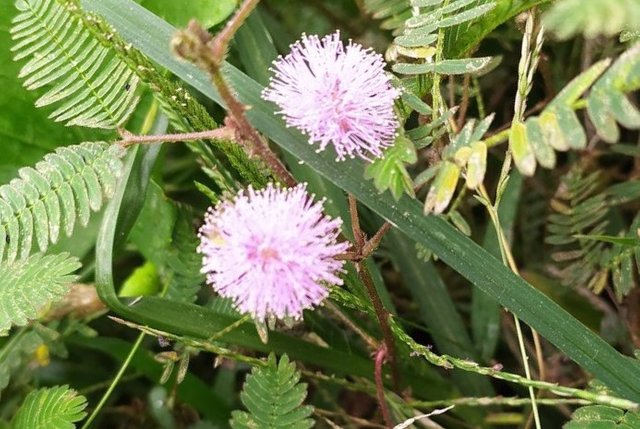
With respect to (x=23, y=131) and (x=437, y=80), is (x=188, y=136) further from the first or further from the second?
(x=23, y=131)

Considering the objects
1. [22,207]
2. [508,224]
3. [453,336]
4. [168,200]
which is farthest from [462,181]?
[22,207]

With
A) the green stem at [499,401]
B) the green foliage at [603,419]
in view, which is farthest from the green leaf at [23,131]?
the green foliage at [603,419]

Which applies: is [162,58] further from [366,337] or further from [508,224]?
[508,224]

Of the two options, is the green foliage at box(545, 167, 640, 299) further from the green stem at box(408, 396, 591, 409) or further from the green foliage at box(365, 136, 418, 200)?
the green foliage at box(365, 136, 418, 200)

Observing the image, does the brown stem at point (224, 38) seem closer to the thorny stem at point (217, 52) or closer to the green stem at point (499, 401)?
the thorny stem at point (217, 52)

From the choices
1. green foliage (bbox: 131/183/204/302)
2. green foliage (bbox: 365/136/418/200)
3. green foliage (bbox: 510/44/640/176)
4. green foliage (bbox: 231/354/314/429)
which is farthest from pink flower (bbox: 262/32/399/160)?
green foliage (bbox: 131/183/204/302)

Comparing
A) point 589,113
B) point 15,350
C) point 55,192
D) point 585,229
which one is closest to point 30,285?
point 55,192
